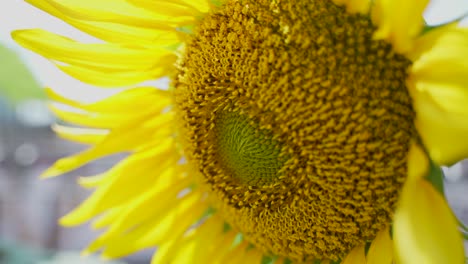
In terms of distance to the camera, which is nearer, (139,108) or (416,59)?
(416,59)

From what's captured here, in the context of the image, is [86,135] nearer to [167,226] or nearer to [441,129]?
[167,226]

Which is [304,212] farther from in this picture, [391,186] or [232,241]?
[232,241]

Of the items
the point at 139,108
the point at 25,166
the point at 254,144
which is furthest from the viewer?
the point at 25,166

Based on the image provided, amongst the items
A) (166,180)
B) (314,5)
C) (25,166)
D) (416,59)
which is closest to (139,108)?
(166,180)

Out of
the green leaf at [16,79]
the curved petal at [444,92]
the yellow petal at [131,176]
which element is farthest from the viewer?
the green leaf at [16,79]

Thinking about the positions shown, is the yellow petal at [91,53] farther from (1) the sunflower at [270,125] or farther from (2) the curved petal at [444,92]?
(2) the curved petal at [444,92]

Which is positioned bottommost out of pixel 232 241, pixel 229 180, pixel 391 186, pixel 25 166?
pixel 25 166

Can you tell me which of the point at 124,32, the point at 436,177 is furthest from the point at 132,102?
the point at 436,177

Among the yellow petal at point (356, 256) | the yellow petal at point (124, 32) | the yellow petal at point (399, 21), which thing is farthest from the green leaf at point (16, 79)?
the yellow petal at point (399, 21)
